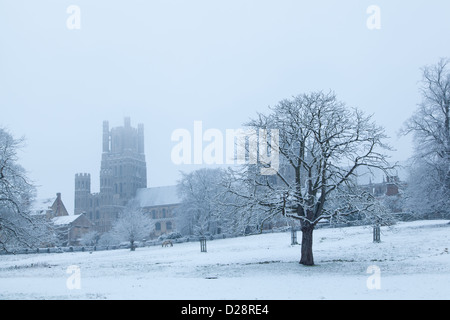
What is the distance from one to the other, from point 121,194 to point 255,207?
399ft

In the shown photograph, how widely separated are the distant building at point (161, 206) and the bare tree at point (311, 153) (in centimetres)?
9359

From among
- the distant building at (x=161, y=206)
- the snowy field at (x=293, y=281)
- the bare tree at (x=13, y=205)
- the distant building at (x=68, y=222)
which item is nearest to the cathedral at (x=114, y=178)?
the distant building at (x=161, y=206)

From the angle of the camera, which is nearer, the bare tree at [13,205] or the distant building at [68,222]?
the bare tree at [13,205]

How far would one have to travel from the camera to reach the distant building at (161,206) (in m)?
122

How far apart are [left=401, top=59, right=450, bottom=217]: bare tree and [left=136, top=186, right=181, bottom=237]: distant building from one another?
8199 cm

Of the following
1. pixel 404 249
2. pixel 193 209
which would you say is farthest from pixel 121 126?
pixel 404 249

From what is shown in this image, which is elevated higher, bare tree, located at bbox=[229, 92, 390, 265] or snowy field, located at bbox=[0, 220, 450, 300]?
bare tree, located at bbox=[229, 92, 390, 265]

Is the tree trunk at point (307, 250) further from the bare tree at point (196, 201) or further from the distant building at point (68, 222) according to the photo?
the distant building at point (68, 222)

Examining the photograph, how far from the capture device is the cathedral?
453ft

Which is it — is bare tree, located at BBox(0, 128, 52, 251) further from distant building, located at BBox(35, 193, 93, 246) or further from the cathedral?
the cathedral

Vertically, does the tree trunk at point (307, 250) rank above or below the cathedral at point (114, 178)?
below

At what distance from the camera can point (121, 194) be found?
Answer: 14125 centimetres

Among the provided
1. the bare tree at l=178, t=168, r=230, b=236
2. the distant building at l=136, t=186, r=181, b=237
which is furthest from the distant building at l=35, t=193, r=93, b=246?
the bare tree at l=178, t=168, r=230, b=236

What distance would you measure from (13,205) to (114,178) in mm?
113069
